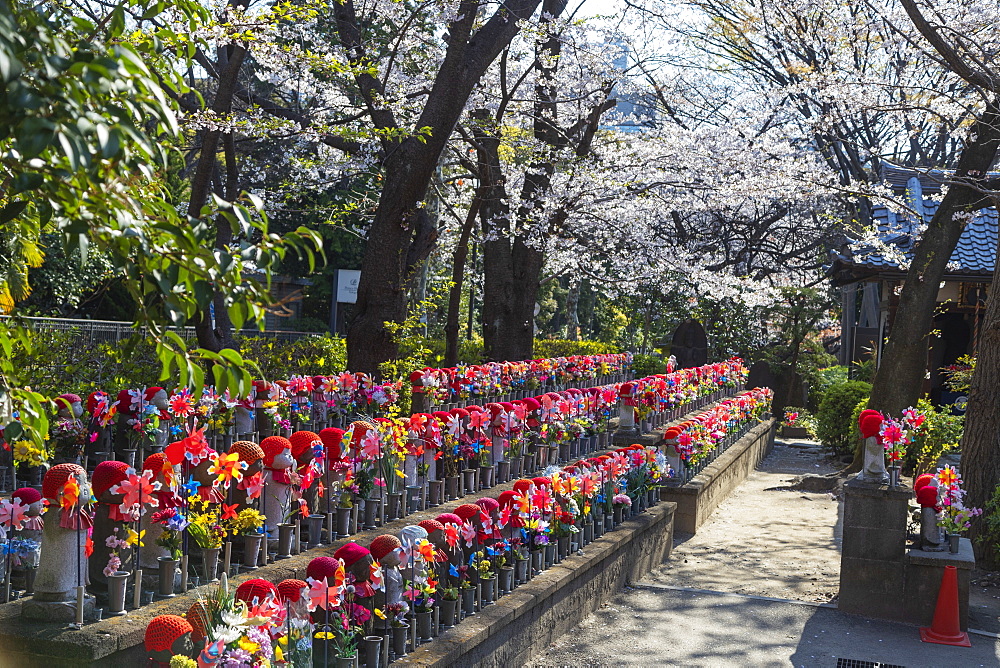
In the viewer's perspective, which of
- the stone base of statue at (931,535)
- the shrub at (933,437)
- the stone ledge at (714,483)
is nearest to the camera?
the stone base of statue at (931,535)

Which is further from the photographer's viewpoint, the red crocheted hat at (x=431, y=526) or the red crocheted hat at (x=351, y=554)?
the red crocheted hat at (x=431, y=526)

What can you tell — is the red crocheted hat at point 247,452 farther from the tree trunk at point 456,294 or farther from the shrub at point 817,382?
the shrub at point 817,382

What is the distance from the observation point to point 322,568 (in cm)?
430

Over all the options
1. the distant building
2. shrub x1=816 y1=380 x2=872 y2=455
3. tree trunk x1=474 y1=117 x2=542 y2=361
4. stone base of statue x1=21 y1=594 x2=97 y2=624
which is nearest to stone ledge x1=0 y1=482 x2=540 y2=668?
stone base of statue x1=21 y1=594 x2=97 y2=624

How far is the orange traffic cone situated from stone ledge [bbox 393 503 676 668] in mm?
2264

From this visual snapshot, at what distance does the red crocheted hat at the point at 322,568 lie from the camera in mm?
4297

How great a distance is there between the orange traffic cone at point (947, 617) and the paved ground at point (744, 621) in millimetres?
118

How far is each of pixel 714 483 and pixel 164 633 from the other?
909 cm

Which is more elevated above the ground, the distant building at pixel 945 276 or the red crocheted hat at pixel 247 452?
the distant building at pixel 945 276

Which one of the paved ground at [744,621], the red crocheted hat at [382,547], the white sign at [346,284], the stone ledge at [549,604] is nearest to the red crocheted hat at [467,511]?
the stone ledge at [549,604]

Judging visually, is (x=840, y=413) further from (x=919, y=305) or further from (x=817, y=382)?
(x=817, y=382)

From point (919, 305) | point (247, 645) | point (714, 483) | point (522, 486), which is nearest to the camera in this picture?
→ point (247, 645)

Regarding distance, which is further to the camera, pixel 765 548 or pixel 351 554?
pixel 765 548

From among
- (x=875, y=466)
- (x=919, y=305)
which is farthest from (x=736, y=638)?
(x=919, y=305)
